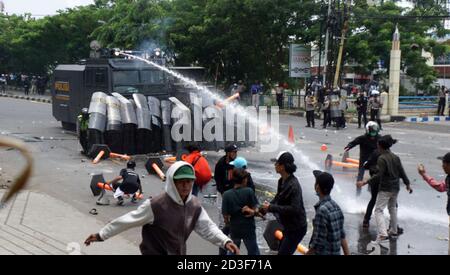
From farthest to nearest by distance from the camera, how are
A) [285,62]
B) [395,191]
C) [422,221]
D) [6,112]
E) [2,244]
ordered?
[285,62] → [6,112] → [422,221] → [395,191] → [2,244]

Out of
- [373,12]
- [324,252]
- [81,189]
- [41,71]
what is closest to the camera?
[324,252]

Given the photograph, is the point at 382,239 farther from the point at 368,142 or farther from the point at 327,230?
the point at 327,230

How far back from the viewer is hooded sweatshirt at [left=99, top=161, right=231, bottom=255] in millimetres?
5148

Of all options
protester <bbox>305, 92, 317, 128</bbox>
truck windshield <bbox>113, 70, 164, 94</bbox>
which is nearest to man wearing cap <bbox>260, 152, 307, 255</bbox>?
truck windshield <bbox>113, 70, 164, 94</bbox>

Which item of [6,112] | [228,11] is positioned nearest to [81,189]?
[6,112]

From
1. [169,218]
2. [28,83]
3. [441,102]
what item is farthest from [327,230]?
[28,83]

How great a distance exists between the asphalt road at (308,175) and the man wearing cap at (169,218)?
3553 millimetres

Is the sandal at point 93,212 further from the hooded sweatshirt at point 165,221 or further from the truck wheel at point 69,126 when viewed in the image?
the truck wheel at point 69,126

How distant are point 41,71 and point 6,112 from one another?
22899mm

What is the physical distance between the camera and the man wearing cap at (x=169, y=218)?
5145 millimetres

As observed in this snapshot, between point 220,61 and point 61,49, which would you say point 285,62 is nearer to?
point 220,61

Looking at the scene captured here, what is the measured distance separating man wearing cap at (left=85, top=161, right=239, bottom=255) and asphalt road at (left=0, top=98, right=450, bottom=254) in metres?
3.55

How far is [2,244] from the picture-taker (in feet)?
28.1

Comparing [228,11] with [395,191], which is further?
[228,11]
